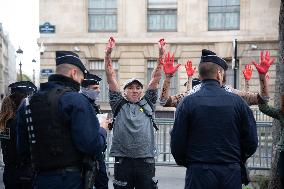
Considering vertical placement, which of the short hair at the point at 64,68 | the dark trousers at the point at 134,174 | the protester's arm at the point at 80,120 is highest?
the short hair at the point at 64,68

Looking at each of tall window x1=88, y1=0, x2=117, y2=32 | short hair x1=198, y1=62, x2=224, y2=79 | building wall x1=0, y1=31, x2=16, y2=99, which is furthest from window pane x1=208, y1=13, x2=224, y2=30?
building wall x1=0, y1=31, x2=16, y2=99

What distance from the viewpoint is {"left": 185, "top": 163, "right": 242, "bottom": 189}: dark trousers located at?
15.2ft

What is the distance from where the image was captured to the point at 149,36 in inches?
1035

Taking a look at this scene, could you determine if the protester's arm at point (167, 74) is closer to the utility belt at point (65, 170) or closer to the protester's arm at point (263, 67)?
the protester's arm at point (263, 67)

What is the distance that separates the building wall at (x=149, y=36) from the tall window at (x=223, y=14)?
27 centimetres

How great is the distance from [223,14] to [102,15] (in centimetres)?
679

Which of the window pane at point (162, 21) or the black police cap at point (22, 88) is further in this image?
the window pane at point (162, 21)

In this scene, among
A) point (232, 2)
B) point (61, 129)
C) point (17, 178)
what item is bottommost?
point (17, 178)

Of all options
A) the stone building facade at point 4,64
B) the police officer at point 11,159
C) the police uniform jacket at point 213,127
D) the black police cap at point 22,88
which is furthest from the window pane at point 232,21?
the stone building facade at point 4,64

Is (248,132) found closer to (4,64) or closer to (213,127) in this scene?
(213,127)

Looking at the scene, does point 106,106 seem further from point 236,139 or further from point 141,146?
point 236,139

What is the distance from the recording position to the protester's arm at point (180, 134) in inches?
185

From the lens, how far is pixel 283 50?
791 centimetres

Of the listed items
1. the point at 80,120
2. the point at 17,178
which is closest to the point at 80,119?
the point at 80,120
